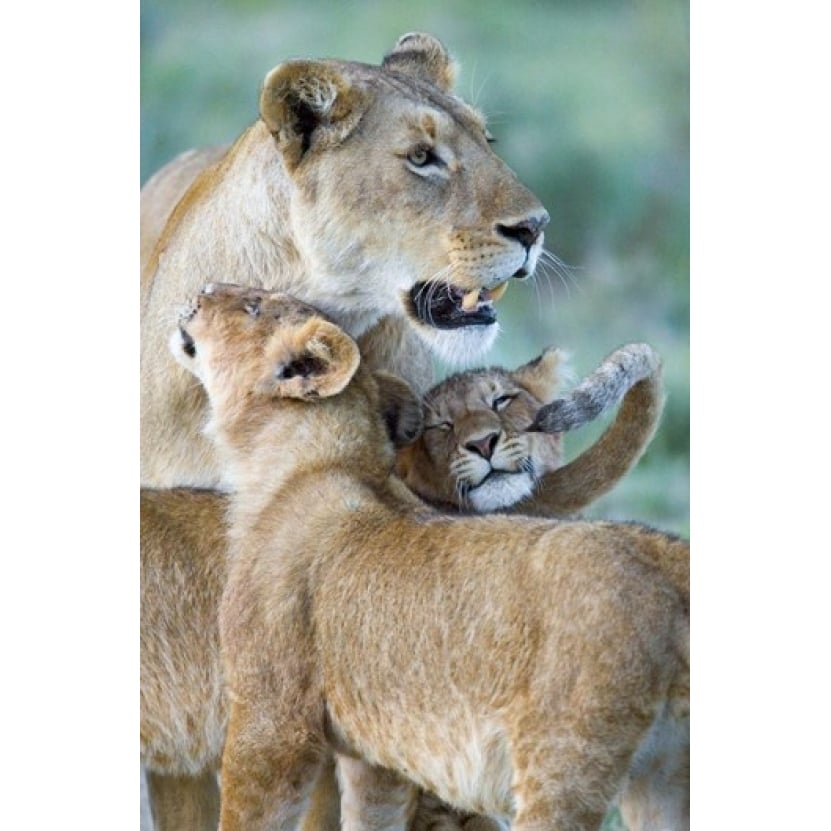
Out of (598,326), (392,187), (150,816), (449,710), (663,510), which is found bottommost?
(150,816)

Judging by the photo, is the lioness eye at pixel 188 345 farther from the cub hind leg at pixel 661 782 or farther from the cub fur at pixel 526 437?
the cub hind leg at pixel 661 782

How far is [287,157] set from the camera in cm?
347

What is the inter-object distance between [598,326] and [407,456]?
1.25ft

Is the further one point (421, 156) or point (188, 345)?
point (188, 345)

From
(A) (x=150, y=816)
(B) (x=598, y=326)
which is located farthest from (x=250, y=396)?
(A) (x=150, y=816)

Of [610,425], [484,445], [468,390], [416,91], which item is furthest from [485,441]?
[416,91]

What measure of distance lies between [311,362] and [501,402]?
0.34 metres

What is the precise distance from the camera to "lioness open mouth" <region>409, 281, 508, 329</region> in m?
3.41

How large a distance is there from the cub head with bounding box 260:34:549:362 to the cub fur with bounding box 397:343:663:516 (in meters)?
0.12

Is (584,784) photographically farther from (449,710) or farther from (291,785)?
(291,785)

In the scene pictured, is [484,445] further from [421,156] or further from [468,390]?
[421,156]

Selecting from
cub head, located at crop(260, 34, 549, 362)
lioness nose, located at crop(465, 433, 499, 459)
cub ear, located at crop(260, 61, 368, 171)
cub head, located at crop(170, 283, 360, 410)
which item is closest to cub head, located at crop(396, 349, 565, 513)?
lioness nose, located at crop(465, 433, 499, 459)

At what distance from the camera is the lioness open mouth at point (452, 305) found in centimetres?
341

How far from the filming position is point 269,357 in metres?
3.45
